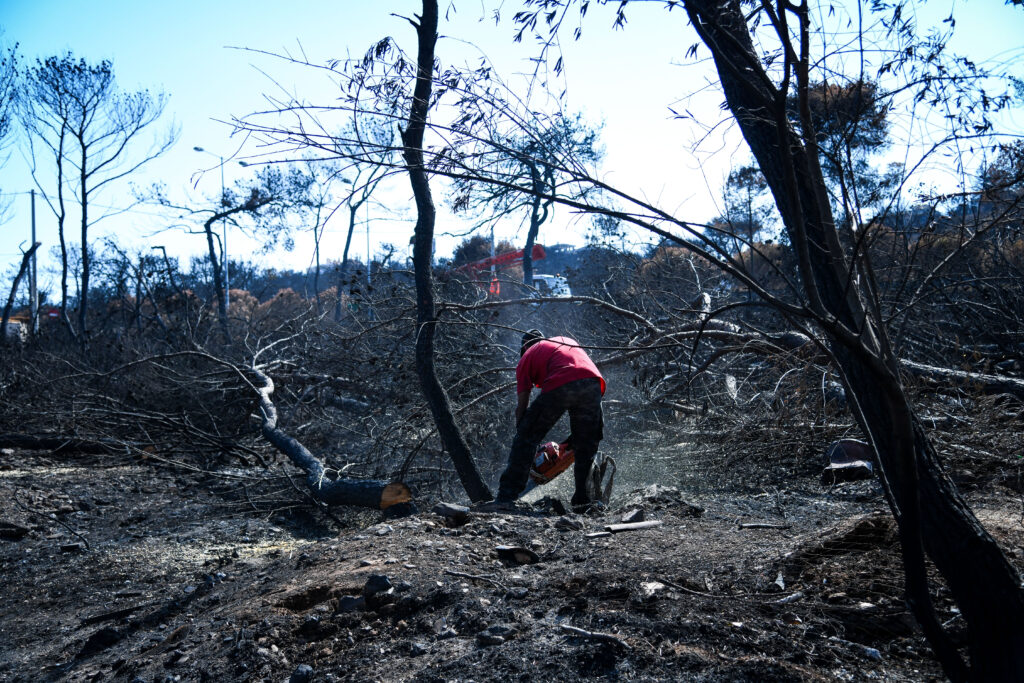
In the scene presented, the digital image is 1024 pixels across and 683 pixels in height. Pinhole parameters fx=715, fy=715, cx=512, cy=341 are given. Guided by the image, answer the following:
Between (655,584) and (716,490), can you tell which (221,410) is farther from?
(655,584)

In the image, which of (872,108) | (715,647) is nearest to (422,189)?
(872,108)

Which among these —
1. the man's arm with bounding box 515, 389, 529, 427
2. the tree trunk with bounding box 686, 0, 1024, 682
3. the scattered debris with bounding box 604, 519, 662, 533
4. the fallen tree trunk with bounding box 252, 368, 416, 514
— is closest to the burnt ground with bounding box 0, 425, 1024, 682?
the scattered debris with bounding box 604, 519, 662, 533

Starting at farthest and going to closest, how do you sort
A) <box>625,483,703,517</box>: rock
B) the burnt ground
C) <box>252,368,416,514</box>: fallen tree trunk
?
<box>252,368,416,514</box>: fallen tree trunk
<box>625,483,703,517</box>: rock
the burnt ground

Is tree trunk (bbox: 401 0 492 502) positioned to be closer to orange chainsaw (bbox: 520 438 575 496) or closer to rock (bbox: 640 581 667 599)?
orange chainsaw (bbox: 520 438 575 496)

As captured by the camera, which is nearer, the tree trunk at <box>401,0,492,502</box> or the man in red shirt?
the man in red shirt

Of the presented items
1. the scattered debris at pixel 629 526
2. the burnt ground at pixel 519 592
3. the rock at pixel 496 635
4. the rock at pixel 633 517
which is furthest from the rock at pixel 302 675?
the rock at pixel 633 517

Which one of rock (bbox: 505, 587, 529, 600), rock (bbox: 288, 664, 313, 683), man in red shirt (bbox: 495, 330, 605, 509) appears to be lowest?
rock (bbox: 288, 664, 313, 683)

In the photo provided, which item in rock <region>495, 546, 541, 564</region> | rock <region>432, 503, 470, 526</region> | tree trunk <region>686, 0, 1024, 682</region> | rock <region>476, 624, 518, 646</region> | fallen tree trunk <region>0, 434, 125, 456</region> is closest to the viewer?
tree trunk <region>686, 0, 1024, 682</region>

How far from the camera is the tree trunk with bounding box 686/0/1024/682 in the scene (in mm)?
1920

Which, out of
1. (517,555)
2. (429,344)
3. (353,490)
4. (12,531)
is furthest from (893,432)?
(12,531)

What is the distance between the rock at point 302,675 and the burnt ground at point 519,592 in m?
0.01

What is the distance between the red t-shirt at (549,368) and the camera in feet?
17.4

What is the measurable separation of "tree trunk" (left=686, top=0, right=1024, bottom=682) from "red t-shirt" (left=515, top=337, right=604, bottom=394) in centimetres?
274

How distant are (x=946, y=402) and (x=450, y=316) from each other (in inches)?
176
